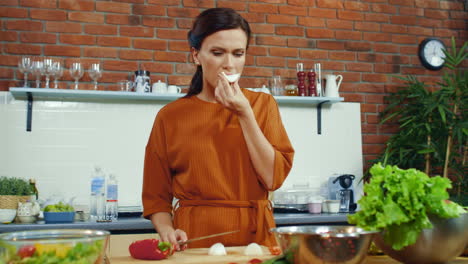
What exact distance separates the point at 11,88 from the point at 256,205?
7.50 ft

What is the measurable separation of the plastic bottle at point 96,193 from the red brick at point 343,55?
2.06 metres

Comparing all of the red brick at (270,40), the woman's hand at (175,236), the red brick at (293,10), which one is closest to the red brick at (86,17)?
the red brick at (270,40)

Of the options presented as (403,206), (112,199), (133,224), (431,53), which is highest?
(431,53)

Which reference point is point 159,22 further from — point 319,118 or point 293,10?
point 319,118

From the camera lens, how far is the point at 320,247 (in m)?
0.94

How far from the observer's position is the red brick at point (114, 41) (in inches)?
147

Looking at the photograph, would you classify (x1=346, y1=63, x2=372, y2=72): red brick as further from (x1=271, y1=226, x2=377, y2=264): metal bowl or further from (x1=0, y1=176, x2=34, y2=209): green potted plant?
(x1=271, y1=226, x2=377, y2=264): metal bowl

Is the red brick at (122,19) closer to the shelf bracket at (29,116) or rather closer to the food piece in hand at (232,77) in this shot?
the shelf bracket at (29,116)

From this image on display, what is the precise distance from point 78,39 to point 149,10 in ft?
1.86

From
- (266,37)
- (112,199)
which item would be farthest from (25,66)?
(266,37)

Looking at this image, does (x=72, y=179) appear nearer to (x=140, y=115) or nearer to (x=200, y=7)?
(x=140, y=115)

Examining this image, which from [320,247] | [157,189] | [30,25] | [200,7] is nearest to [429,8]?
[200,7]

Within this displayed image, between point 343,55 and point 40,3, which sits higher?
point 40,3

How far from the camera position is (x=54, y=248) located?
842mm
